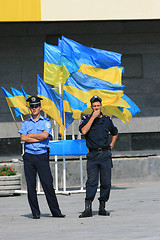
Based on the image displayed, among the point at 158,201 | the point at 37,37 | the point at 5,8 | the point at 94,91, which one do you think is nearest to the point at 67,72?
the point at 94,91

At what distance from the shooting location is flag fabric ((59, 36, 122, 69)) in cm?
1392

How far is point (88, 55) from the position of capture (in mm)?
14031

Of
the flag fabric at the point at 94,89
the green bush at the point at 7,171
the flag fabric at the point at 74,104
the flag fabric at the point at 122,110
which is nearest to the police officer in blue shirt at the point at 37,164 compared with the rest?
the flag fabric at the point at 74,104

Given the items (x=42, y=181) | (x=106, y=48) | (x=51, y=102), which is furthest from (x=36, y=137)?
(x=106, y=48)

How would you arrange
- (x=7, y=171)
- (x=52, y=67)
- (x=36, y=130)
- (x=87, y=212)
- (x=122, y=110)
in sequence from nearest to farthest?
1. (x=87, y=212)
2. (x=36, y=130)
3. (x=52, y=67)
4. (x=122, y=110)
5. (x=7, y=171)

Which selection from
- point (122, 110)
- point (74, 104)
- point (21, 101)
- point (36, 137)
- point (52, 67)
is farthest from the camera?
point (21, 101)

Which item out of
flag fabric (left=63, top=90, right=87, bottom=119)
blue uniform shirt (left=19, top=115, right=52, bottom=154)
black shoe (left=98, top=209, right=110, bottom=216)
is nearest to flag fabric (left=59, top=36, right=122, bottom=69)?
flag fabric (left=63, top=90, right=87, bottom=119)

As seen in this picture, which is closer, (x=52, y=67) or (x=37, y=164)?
(x=37, y=164)

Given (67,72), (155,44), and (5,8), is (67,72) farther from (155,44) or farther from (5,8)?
(155,44)

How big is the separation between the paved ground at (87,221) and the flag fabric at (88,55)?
2.99 meters

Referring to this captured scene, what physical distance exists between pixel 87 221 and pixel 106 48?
12.1 metres

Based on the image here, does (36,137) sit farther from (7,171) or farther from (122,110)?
(7,171)

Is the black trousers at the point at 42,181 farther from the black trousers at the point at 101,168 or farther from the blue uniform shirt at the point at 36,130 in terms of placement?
the black trousers at the point at 101,168

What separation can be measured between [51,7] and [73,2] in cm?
68
